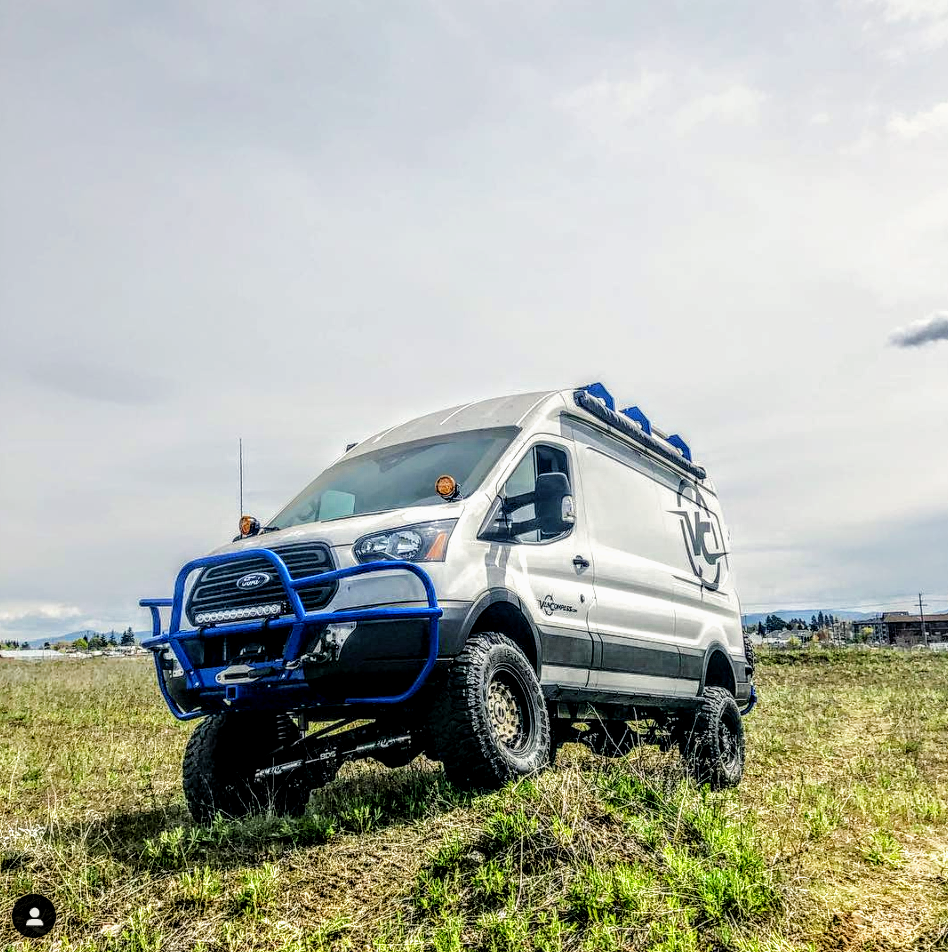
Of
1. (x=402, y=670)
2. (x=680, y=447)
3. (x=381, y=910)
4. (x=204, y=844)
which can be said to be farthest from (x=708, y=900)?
(x=680, y=447)

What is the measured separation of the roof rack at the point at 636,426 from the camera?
734 cm

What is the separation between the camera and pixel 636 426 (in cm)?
823

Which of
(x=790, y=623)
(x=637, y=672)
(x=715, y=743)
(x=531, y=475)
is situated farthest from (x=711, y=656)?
(x=790, y=623)

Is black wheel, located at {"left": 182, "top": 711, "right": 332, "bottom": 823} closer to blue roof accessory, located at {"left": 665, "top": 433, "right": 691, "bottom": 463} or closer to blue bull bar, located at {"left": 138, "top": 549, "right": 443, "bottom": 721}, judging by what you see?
blue bull bar, located at {"left": 138, "top": 549, "right": 443, "bottom": 721}

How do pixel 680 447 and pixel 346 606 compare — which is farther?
pixel 680 447

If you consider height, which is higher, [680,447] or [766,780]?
[680,447]

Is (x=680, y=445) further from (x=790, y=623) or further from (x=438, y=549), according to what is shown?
(x=790, y=623)

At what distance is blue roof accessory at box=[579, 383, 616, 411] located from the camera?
7507 millimetres

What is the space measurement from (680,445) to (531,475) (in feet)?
13.1

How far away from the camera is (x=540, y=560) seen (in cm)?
603

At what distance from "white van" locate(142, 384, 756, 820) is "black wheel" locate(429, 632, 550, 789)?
1 cm

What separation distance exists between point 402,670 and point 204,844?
1.49 m

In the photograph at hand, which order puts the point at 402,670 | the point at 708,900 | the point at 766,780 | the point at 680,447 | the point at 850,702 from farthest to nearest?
the point at 850,702
the point at 680,447
the point at 766,780
the point at 402,670
the point at 708,900

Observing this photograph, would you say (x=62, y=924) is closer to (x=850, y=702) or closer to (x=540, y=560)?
(x=540, y=560)
